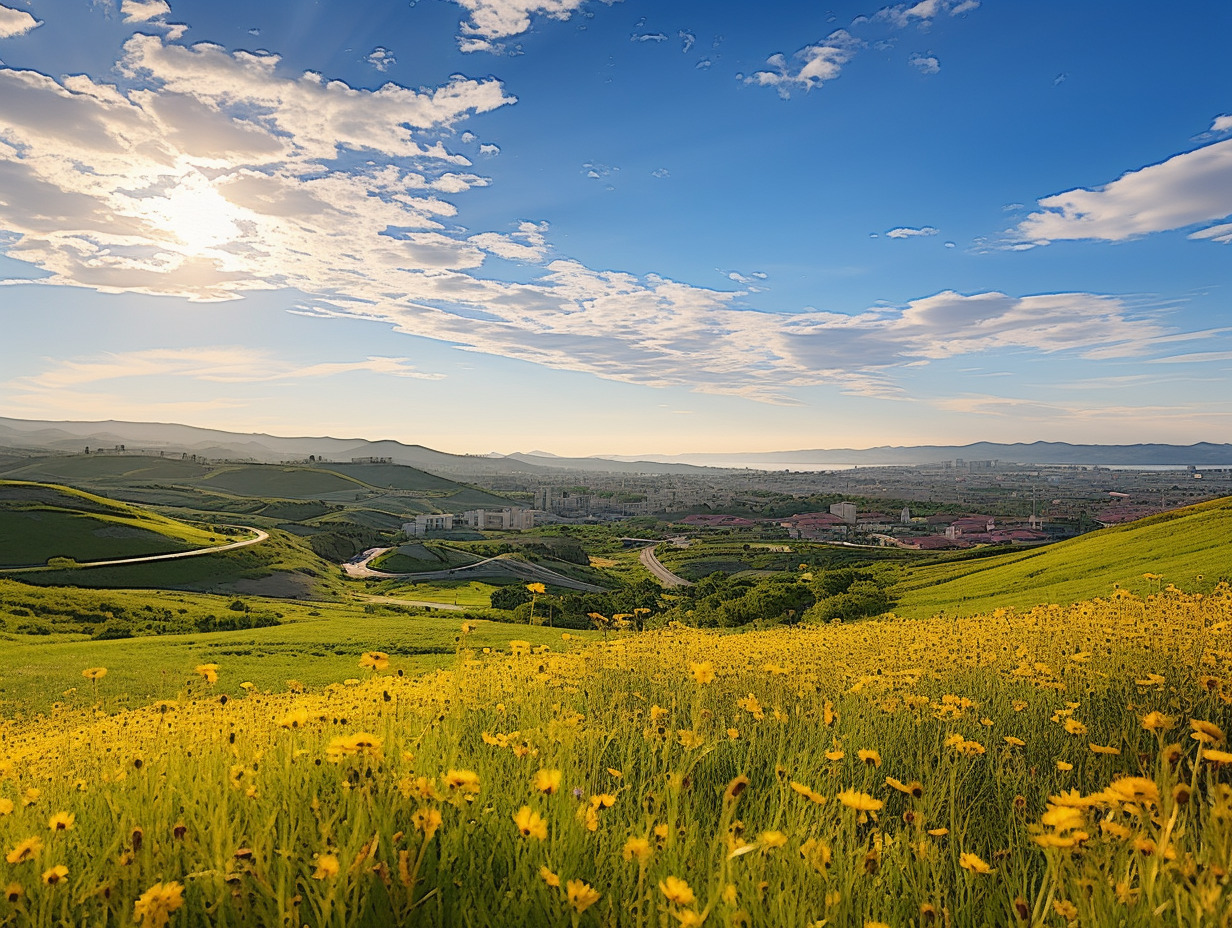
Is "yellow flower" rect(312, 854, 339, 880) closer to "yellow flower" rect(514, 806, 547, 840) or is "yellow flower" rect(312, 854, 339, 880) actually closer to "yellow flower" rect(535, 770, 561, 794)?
"yellow flower" rect(514, 806, 547, 840)

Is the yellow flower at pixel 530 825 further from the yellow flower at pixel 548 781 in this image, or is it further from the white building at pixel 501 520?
the white building at pixel 501 520

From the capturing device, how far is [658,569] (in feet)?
340

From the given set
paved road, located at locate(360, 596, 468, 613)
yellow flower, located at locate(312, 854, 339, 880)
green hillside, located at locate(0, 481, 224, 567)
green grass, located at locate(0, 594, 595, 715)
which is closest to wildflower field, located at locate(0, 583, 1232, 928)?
yellow flower, located at locate(312, 854, 339, 880)

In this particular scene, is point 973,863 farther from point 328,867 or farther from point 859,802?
point 328,867

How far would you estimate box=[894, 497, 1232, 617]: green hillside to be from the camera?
1975 centimetres

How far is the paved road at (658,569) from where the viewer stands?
287ft

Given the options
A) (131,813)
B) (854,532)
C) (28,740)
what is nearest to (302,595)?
(28,740)

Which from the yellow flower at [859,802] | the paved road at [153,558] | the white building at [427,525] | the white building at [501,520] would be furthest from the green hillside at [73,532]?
the yellow flower at [859,802]

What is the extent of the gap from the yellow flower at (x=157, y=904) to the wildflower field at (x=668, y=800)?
11 mm

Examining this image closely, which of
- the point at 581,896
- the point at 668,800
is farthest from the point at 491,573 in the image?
the point at 581,896

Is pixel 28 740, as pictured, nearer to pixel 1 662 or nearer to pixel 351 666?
pixel 351 666

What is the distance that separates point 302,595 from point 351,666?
49.7m

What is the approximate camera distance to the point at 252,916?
269 cm

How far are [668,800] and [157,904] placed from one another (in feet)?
7.42
